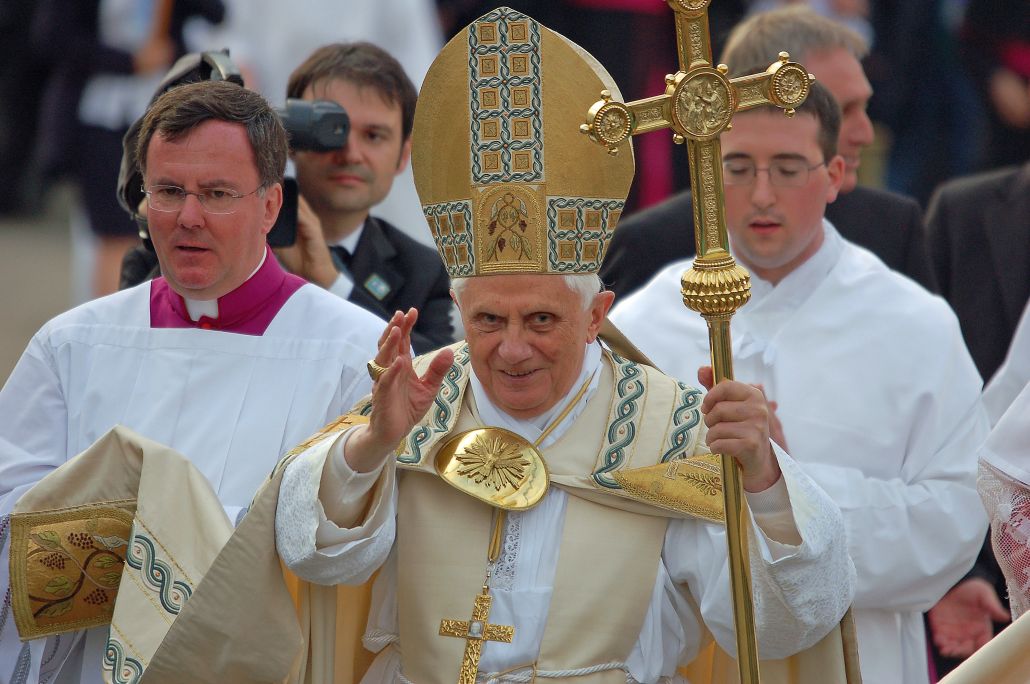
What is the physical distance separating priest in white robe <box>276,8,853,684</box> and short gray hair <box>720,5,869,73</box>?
6.83ft

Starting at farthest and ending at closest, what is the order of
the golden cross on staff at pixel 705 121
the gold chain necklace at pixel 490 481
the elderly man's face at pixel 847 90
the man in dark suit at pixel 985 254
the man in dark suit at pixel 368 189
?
the man in dark suit at pixel 985 254 → the elderly man's face at pixel 847 90 → the man in dark suit at pixel 368 189 → the gold chain necklace at pixel 490 481 → the golden cross on staff at pixel 705 121

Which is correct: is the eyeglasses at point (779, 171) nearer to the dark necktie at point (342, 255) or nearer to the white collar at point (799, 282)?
the white collar at point (799, 282)

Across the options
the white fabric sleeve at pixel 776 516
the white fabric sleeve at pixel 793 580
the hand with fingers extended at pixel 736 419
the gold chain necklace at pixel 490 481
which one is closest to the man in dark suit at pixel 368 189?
the gold chain necklace at pixel 490 481

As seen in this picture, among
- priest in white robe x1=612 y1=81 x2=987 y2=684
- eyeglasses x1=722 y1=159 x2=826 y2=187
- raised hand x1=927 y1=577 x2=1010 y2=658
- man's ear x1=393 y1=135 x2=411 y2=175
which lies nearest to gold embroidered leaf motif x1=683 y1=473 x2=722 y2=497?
priest in white robe x1=612 y1=81 x2=987 y2=684

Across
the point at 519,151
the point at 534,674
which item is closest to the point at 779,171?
the point at 519,151

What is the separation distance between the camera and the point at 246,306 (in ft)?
Answer: 17.3

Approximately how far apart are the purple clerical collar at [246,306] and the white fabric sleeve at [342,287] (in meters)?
0.65

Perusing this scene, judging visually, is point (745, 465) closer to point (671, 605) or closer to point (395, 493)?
point (671, 605)

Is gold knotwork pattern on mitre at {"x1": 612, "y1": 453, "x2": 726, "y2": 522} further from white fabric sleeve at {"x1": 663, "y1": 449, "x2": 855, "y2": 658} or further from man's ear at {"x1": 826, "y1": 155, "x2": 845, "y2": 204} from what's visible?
man's ear at {"x1": 826, "y1": 155, "x2": 845, "y2": 204}

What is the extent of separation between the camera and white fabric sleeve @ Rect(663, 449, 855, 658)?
14.2 feet

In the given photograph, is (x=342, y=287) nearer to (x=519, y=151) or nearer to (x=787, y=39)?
(x=519, y=151)

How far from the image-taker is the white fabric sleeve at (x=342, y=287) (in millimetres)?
Answer: 6027

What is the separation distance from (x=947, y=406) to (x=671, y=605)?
1406 millimetres

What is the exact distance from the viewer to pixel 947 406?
5660 millimetres
